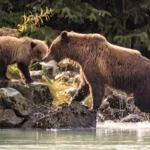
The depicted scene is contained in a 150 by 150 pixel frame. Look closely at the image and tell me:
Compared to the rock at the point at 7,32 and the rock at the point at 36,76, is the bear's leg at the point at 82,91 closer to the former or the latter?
the rock at the point at 36,76

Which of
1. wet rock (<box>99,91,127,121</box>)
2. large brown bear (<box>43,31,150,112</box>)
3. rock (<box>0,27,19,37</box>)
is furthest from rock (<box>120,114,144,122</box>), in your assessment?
rock (<box>0,27,19,37</box>)

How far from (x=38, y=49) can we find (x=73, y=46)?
177 centimetres

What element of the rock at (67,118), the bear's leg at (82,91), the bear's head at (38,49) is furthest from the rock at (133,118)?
the bear's head at (38,49)

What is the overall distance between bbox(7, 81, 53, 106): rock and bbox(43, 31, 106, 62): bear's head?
590 mm

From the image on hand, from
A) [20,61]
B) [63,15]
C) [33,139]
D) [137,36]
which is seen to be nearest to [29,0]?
[63,15]

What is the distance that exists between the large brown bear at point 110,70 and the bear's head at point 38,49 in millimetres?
1781

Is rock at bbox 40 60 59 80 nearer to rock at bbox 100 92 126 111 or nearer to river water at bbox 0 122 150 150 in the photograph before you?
rock at bbox 100 92 126 111

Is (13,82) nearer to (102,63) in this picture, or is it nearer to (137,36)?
(102,63)

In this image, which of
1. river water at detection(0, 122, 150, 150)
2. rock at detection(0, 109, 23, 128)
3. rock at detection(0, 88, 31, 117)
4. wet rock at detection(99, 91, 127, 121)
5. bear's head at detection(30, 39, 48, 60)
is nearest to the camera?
river water at detection(0, 122, 150, 150)

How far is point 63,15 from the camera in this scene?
2069 centimetres

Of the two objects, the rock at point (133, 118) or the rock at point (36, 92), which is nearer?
the rock at point (36, 92)

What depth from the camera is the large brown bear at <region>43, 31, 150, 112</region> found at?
14.1 metres

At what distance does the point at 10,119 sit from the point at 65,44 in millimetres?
2067

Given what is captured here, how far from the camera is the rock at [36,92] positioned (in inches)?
582
